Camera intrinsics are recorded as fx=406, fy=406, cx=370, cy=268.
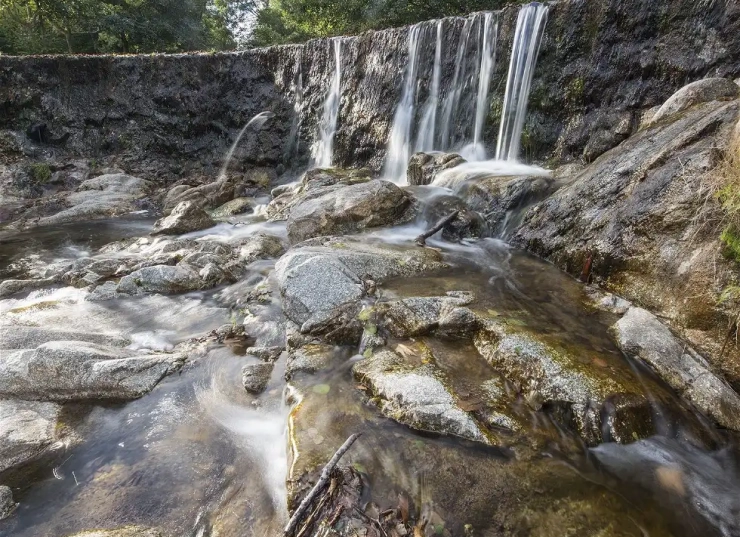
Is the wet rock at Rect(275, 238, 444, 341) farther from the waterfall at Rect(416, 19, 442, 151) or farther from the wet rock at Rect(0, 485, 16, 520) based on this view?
the waterfall at Rect(416, 19, 442, 151)

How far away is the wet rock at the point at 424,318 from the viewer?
4422 millimetres

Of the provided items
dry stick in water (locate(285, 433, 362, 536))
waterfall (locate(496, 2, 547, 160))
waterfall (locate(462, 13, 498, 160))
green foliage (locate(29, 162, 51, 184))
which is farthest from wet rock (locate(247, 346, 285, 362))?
green foliage (locate(29, 162, 51, 184))

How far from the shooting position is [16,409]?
147 inches

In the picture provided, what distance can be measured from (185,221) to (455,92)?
8.69 meters

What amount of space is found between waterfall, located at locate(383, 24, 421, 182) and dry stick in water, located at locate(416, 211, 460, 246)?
216 inches

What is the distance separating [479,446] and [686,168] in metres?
4.44

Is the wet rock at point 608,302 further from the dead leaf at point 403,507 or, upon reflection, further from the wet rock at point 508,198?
the dead leaf at point 403,507

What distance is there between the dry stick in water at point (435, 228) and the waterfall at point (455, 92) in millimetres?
5299

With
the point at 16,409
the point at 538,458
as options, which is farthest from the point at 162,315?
the point at 538,458

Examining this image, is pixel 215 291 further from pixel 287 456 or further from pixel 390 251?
pixel 287 456

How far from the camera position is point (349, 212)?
27.6 feet

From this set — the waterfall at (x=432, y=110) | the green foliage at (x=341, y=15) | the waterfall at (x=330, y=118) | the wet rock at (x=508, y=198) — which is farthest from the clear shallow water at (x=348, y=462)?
the green foliage at (x=341, y=15)

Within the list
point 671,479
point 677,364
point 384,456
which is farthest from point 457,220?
point 384,456

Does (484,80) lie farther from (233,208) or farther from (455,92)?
(233,208)
